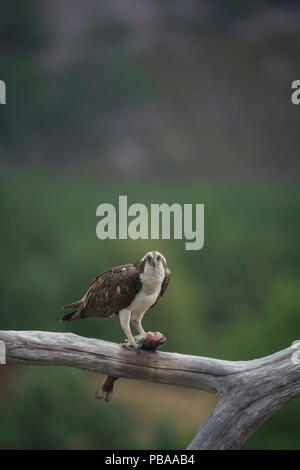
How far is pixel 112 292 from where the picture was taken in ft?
18.0

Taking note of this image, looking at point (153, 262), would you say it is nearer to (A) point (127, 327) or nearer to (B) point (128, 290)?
(B) point (128, 290)

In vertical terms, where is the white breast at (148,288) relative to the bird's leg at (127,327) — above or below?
above

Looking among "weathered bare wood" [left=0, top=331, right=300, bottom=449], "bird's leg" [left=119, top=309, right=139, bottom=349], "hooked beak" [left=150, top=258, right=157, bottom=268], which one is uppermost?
"hooked beak" [left=150, top=258, right=157, bottom=268]

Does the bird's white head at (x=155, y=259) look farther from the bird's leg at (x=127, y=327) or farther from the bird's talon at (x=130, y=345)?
the bird's talon at (x=130, y=345)

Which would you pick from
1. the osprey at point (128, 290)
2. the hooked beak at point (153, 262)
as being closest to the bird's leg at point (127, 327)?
the osprey at point (128, 290)

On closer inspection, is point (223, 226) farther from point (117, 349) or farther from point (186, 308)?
point (117, 349)

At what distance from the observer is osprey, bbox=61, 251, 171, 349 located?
5406 mm

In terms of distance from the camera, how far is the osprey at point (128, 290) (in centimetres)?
541

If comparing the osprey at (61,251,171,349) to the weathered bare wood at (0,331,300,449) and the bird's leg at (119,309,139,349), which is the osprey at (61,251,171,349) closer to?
the bird's leg at (119,309,139,349)

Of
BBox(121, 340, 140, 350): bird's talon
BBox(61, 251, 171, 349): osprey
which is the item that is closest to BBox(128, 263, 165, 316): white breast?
BBox(61, 251, 171, 349): osprey

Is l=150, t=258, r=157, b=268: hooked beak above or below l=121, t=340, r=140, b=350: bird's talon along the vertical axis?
above

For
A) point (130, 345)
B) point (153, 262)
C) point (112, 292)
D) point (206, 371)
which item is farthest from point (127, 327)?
point (206, 371)

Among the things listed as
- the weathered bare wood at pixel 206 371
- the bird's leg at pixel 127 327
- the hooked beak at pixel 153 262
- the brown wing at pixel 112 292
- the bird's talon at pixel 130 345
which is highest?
the hooked beak at pixel 153 262

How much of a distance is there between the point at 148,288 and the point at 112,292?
0.28 meters
